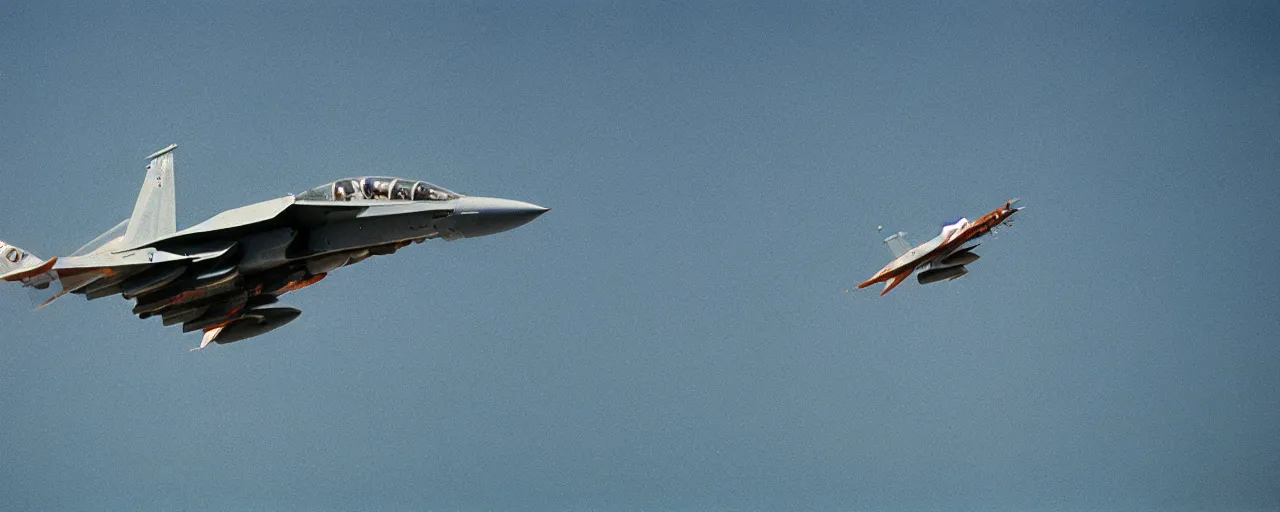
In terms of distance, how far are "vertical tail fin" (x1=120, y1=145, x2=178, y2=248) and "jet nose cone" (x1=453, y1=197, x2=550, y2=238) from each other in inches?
389

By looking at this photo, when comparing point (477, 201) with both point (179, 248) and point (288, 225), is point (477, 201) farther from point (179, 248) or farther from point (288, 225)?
point (179, 248)

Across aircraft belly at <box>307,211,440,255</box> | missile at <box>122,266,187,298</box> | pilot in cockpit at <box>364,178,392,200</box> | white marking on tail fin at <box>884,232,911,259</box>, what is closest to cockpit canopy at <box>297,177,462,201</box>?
pilot in cockpit at <box>364,178,392,200</box>

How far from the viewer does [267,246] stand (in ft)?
103

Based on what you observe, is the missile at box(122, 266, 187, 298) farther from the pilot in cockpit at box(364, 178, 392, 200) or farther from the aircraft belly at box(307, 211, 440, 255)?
the pilot in cockpit at box(364, 178, 392, 200)

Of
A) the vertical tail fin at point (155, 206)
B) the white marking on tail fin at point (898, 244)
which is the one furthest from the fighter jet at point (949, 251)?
the vertical tail fin at point (155, 206)

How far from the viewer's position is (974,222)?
36469mm

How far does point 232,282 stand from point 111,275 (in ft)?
9.84

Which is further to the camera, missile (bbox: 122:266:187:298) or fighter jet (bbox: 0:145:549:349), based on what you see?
missile (bbox: 122:266:187:298)

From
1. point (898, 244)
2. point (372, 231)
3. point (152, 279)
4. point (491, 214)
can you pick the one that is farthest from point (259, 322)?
point (898, 244)

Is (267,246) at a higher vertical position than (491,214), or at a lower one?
lower

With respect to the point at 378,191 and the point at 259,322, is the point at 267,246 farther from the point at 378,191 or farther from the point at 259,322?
the point at 259,322

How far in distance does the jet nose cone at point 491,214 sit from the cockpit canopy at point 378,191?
0.63 m

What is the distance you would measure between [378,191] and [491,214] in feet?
10.6

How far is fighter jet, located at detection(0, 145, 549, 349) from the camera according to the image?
30562 millimetres
